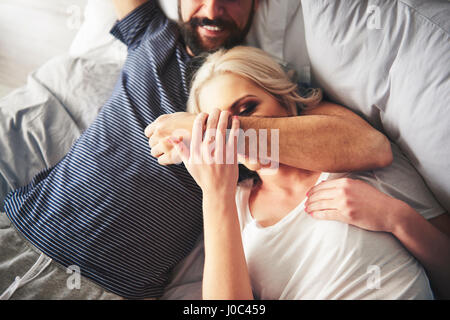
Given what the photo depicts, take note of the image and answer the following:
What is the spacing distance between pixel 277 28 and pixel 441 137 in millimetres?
503

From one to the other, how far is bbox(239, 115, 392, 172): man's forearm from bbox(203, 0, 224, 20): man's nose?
0.38 meters

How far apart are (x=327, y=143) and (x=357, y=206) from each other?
134 mm

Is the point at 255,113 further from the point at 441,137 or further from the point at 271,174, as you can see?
the point at 441,137

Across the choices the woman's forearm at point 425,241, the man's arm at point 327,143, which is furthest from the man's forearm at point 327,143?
the woman's forearm at point 425,241

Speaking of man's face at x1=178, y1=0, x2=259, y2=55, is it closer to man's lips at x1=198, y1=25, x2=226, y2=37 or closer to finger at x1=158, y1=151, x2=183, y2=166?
man's lips at x1=198, y1=25, x2=226, y2=37

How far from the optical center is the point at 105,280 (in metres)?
0.64

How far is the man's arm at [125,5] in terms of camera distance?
2.85ft

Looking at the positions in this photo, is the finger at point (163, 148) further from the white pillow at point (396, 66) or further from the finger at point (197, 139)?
the white pillow at point (396, 66)

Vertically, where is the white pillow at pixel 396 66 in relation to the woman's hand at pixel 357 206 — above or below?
above

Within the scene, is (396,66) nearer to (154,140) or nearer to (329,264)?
(329,264)

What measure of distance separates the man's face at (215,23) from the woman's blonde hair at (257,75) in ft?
0.28

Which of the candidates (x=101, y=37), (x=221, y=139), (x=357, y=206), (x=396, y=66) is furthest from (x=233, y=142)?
(x=101, y=37)

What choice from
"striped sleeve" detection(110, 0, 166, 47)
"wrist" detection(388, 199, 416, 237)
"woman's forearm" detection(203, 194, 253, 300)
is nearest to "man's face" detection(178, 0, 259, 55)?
"striped sleeve" detection(110, 0, 166, 47)

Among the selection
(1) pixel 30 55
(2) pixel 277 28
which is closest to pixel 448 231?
(2) pixel 277 28
